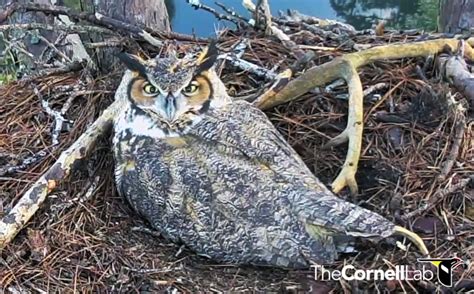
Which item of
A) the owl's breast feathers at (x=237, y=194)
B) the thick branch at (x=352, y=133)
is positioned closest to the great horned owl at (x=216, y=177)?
the owl's breast feathers at (x=237, y=194)

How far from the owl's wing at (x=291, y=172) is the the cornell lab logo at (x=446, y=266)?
0.17m

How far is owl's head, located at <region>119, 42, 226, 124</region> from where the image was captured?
270 cm

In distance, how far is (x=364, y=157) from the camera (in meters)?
2.90

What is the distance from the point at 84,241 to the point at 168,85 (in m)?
0.62

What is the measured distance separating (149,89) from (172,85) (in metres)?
0.13

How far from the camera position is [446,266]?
94.7 inches

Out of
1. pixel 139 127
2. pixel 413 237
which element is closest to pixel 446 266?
pixel 413 237

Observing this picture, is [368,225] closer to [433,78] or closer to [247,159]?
[247,159]

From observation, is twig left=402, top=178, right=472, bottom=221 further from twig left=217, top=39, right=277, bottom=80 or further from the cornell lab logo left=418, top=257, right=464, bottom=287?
twig left=217, top=39, right=277, bottom=80

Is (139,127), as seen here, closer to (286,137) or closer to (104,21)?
(286,137)

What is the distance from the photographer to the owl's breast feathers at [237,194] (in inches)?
99.0

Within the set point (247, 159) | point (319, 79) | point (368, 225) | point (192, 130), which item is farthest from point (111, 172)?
point (368, 225)

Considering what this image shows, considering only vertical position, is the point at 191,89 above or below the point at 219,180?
above

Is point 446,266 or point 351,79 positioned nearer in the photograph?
point 446,266
